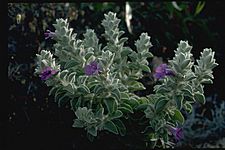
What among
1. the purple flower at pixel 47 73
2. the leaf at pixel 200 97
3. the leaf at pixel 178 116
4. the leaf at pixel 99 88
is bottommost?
the leaf at pixel 178 116

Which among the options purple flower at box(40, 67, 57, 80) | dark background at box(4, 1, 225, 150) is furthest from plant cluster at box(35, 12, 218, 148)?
dark background at box(4, 1, 225, 150)

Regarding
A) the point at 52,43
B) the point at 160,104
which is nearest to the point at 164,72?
the point at 160,104

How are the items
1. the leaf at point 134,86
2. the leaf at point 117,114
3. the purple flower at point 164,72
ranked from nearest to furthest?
the purple flower at point 164,72 → the leaf at point 117,114 → the leaf at point 134,86

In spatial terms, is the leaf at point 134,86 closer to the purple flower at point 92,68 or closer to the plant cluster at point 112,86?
the plant cluster at point 112,86

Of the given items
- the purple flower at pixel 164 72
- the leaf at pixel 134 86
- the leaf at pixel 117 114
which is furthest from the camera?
the leaf at pixel 134 86

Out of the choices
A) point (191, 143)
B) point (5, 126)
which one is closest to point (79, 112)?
point (5, 126)

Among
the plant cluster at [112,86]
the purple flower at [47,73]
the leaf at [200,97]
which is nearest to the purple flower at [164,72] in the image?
the plant cluster at [112,86]

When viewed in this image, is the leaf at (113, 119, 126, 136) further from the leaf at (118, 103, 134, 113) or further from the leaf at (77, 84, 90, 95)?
the leaf at (77, 84, 90, 95)

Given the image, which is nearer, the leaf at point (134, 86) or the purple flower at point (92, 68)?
the purple flower at point (92, 68)
